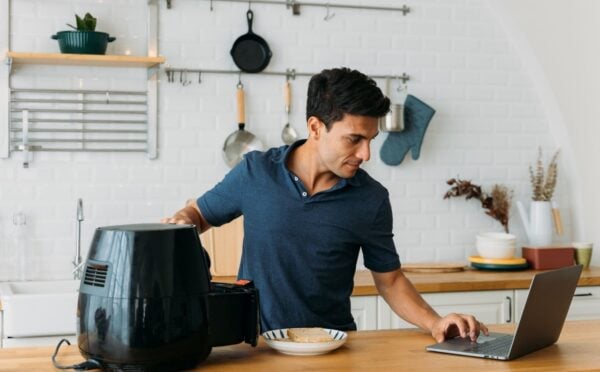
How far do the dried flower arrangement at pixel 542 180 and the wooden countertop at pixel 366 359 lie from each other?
2.53 metres

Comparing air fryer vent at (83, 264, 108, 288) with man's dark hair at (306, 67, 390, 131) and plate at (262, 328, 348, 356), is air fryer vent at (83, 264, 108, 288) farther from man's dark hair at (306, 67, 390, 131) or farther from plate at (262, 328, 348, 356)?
man's dark hair at (306, 67, 390, 131)

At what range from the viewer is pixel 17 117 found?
446 cm

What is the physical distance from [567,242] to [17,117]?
318 centimetres

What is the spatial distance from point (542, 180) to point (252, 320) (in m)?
3.19

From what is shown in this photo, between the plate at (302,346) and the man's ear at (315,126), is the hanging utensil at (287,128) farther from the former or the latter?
the plate at (302,346)

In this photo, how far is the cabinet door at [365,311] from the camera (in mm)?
4266

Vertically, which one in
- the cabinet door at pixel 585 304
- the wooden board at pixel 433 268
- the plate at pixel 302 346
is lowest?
the cabinet door at pixel 585 304

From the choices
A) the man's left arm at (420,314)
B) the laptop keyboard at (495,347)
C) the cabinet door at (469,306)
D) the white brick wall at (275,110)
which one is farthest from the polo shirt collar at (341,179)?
the white brick wall at (275,110)

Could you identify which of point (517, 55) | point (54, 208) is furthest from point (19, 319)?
point (517, 55)

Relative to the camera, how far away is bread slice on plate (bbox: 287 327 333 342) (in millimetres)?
2484

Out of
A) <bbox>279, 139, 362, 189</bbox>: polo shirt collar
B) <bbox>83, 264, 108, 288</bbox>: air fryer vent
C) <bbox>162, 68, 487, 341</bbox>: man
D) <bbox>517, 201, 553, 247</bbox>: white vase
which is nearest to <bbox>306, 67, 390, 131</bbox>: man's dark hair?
<bbox>162, 68, 487, 341</bbox>: man

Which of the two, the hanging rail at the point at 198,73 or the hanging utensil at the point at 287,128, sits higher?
the hanging rail at the point at 198,73

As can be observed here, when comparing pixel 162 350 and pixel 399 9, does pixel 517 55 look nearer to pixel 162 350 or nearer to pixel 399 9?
pixel 399 9

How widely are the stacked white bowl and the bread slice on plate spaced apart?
7.95 ft
